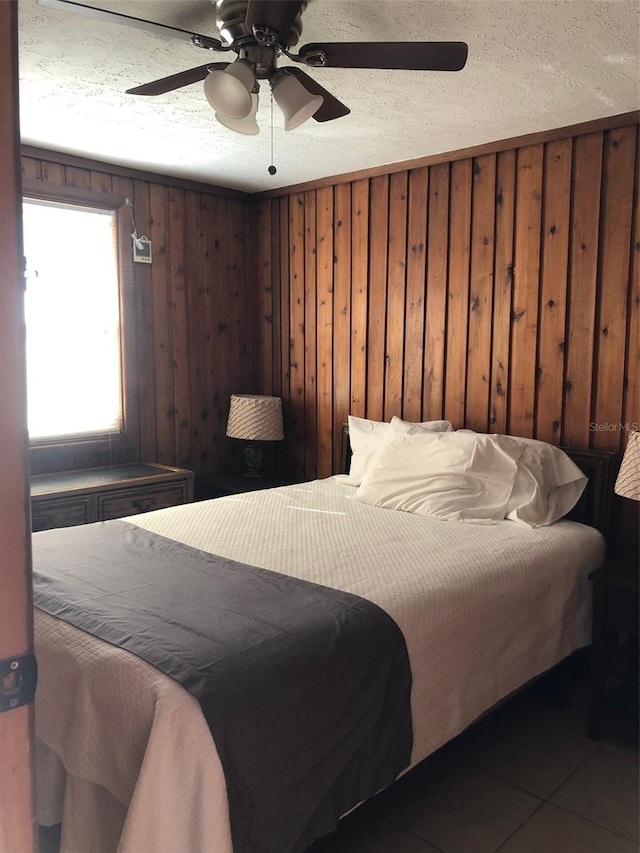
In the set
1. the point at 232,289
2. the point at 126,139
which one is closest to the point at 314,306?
the point at 232,289

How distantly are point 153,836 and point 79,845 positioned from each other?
0.30 meters

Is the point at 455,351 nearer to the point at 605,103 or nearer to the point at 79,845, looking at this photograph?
the point at 605,103

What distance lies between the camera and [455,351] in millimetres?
3531

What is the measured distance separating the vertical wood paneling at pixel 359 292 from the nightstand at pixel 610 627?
1823 mm

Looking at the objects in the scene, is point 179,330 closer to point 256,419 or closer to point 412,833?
point 256,419

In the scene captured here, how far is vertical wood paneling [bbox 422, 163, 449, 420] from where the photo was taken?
139 inches

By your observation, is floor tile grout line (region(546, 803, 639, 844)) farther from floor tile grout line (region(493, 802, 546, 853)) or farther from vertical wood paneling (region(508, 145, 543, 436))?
vertical wood paneling (region(508, 145, 543, 436))

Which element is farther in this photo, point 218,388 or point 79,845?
point 218,388

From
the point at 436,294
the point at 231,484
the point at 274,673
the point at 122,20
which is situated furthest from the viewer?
the point at 231,484

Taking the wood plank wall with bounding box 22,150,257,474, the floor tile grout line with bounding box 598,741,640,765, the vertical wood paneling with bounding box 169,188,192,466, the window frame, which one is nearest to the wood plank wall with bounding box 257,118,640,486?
the wood plank wall with bounding box 22,150,257,474

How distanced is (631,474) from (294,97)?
5.56 feet

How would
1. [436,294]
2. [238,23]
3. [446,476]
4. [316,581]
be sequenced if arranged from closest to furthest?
[238,23]
[316,581]
[446,476]
[436,294]

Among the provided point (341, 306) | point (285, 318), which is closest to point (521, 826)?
point (341, 306)

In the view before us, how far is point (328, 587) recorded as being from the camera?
205 cm
